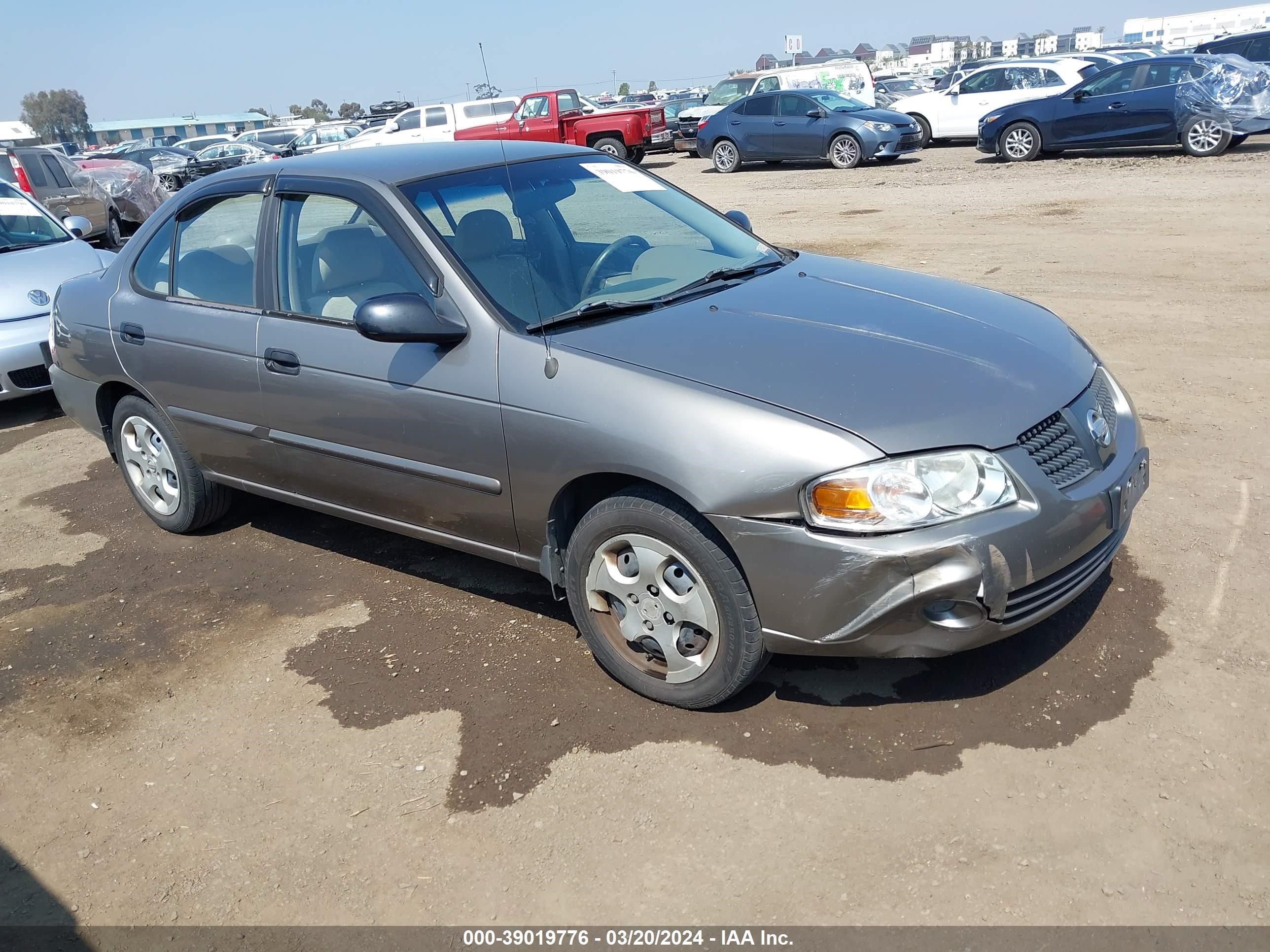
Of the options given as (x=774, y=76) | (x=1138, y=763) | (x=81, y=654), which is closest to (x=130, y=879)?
(x=81, y=654)

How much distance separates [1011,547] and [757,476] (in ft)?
2.39

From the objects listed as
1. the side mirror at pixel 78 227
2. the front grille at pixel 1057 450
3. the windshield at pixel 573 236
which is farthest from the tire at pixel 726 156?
the front grille at pixel 1057 450

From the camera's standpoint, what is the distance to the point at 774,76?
83.9ft

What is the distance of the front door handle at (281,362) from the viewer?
13.3 feet

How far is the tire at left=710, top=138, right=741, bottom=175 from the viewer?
822 inches

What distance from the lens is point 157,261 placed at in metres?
4.80

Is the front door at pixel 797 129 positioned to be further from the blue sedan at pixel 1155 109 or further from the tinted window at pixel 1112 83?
the tinted window at pixel 1112 83

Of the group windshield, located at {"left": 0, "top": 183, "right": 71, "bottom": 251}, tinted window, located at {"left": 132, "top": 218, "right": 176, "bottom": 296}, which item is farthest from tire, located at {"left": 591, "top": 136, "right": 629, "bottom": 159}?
tinted window, located at {"left": 132, "top": 218, "right": 176, "bottom": 296}

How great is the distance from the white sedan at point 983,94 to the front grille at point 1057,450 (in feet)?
59.8

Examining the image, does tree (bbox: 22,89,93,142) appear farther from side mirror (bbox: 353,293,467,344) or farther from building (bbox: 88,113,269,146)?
side mirror (bbox: 353,293,467,344)

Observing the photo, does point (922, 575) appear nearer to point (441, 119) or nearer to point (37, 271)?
point (37, 271)

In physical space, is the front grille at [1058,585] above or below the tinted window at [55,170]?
below

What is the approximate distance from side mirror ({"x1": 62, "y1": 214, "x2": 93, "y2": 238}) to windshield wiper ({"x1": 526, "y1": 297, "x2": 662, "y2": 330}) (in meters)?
6.74

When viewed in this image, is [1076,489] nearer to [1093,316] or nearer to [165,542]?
[165,542]
